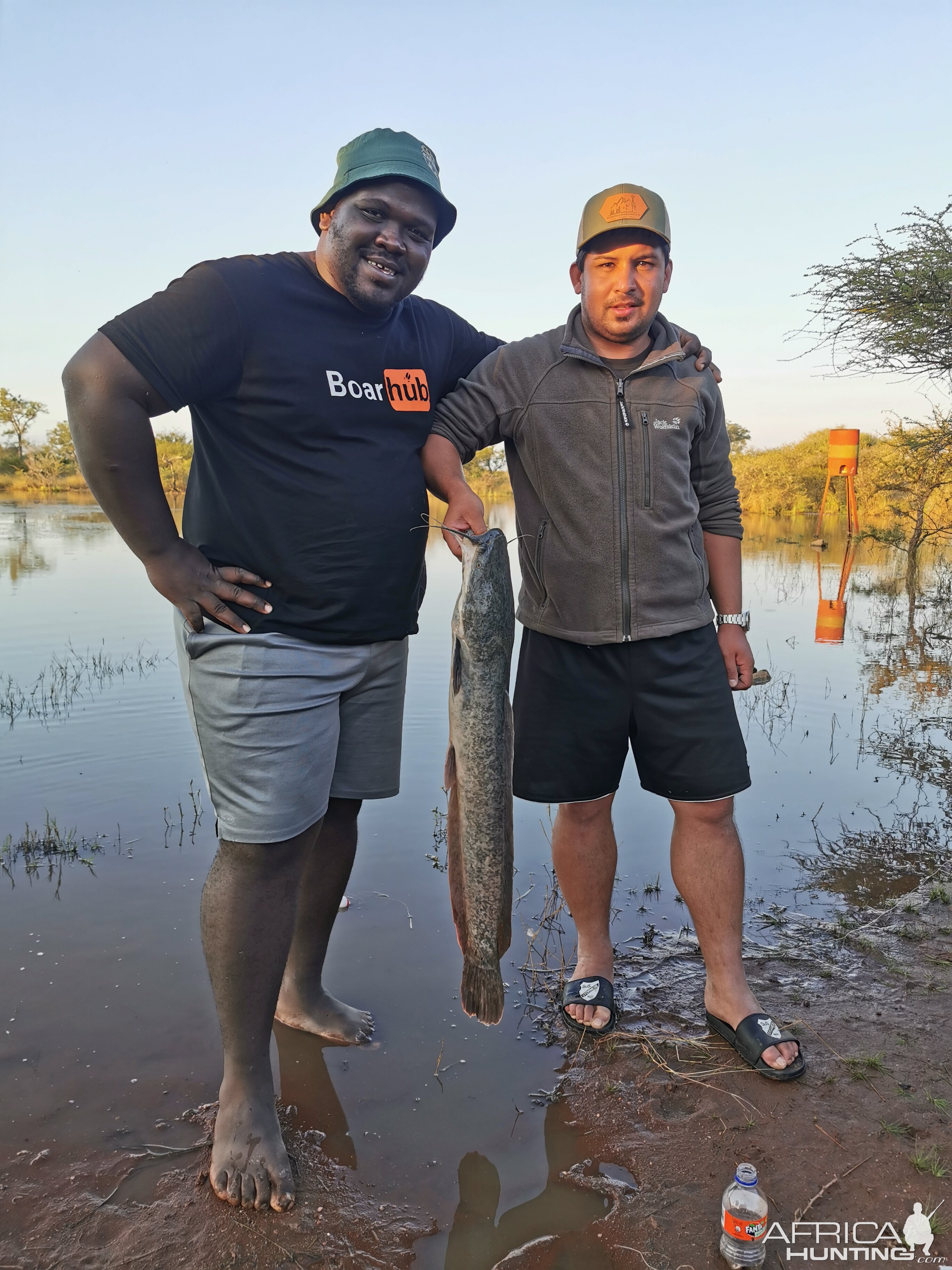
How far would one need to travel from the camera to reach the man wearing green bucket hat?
273 centimetres

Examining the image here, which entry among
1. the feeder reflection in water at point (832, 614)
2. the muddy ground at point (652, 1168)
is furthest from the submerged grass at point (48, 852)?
the feeder reflection in water at point (832, 614)

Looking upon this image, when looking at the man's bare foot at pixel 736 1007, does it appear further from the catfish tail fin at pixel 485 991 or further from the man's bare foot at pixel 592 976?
the catfish tail fin at pixel 485 991

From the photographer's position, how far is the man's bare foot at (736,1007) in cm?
327

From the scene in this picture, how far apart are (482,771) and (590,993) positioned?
58.6 inches

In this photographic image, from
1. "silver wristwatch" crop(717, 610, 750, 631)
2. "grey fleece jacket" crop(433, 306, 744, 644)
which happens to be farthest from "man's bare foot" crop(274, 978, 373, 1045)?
"silver wristwatch" crop(717, 610, 750, 631)

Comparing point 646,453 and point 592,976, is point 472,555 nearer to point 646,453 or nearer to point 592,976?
point 646,453

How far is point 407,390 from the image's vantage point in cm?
322

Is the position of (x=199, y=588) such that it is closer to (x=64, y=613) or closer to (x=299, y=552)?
(x=299, y=552)

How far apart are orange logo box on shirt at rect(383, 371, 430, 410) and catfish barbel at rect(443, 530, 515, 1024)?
64 cm

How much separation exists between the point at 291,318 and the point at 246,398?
1.08 ft

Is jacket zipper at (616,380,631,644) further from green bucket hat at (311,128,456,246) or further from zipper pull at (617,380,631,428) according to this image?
green bucket hat at (311,128,456,246)

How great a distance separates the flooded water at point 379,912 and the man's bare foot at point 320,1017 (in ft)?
0.18

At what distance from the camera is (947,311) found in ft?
39.4
